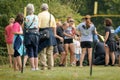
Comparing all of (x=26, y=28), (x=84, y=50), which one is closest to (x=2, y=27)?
(x=84, y=50)

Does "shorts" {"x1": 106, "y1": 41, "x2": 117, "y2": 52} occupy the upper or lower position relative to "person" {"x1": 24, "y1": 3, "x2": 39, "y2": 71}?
lower

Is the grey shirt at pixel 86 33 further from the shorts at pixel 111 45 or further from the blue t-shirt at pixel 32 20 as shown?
the blue t-shirt at pixel 32 20

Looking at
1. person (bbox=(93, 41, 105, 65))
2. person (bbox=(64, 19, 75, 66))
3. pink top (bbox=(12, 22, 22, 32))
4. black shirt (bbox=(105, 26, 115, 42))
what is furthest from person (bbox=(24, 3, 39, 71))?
person (bbox=(93, 41, 105, 65))

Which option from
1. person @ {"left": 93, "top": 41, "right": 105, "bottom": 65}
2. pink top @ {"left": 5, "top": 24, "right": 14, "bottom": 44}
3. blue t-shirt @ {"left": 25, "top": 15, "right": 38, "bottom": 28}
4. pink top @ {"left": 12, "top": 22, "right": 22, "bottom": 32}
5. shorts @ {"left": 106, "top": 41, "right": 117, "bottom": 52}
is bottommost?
person @ {"left": 93, "top": 41, "right": 105, "bottom": 65}

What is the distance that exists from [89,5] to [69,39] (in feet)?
191

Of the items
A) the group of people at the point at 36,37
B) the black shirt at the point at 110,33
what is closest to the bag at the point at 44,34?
the group of people at the point at 36,37

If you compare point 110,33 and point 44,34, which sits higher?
point 44,34

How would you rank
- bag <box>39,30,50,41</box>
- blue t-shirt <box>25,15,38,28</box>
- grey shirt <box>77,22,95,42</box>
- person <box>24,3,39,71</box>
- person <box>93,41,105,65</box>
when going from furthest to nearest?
person <box>93,41,105,65</box> < grey shirt <box>77,22,95,42</box> < bag <box>39,30,50,41</box> < blue t-shirt <box>25,15,38,28</box> < person <box>24,3,39,71</box>

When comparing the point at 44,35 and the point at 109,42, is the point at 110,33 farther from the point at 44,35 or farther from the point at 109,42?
the point at 44,35

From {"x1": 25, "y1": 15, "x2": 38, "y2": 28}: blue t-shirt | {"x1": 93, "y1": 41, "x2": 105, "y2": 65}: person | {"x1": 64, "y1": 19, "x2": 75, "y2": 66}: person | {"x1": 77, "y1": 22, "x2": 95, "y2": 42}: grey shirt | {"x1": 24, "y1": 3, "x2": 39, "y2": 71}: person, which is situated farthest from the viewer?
{"x1": 93, "y1": 41, "x2": 105, "y2": 65}: person

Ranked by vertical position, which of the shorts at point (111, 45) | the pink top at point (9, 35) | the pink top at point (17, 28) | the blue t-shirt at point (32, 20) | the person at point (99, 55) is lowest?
the person at point (99, 55)

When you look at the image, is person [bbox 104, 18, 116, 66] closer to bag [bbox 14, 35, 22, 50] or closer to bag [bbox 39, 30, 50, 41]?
bag [bbox 39, 30, 50, 41]

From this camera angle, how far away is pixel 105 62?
22.4 metres

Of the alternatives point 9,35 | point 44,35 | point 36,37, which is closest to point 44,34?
point 44,35
